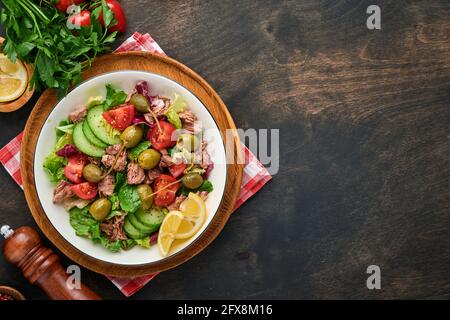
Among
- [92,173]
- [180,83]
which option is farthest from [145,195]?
[180,83]

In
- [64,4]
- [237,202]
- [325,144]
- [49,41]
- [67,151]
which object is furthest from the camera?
[325,144]

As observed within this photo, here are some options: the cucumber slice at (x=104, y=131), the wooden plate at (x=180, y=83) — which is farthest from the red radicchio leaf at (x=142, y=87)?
the cucumber slice at (x=104, y=131)

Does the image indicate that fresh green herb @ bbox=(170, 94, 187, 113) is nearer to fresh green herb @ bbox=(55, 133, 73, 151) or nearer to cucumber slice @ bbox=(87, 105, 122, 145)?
cucumber slice @ bbox=(87, 105, 122, 145)

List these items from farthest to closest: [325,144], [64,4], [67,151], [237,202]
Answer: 1. [325,144]
2. [237,202]
3. [64,4]
4. [67,151]

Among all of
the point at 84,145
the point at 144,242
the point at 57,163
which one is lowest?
the point at 144,242

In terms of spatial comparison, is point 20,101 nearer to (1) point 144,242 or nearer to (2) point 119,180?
(2) point 119,180

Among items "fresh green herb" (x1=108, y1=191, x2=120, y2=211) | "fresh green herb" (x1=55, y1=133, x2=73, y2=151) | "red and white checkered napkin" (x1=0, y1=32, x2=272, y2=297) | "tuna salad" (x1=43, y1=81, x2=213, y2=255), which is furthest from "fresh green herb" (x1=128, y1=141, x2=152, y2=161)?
"red and white checkered napkin" (x1=0, y1=32, x2=272, y2=297)
